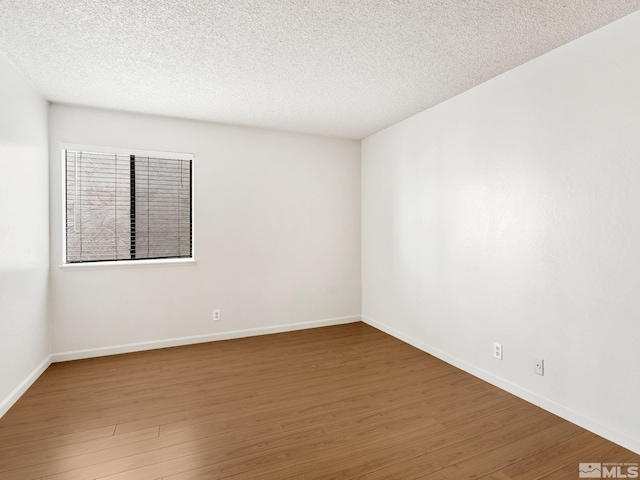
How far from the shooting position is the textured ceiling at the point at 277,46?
200 cm

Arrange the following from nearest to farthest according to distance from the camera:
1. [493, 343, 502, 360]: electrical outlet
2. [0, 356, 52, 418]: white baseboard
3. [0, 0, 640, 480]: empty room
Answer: [0, 0, 640, 480]: empty room
[0, 356, 52, 418]: white baseboard
[493, 343, 502, 360]: electrical outlet

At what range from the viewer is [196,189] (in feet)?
13.1

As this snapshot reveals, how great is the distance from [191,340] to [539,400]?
344 centimetres

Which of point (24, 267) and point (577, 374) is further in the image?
point (24, 267)

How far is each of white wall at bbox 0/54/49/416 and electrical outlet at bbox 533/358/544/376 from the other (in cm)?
388

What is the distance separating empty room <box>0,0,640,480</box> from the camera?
206cm

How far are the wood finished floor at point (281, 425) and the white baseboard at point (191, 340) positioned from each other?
110 millimetres

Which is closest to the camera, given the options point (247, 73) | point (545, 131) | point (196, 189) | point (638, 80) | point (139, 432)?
point (638, 80)

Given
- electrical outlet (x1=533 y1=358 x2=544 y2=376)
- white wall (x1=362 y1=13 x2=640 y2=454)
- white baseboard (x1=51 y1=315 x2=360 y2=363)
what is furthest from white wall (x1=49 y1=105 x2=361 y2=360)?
electrical outlet (x1=533 y1=358 x2=544 y2=376)

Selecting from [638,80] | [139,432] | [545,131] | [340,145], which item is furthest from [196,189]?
[638,80]

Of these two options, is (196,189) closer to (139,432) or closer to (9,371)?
(9,371)

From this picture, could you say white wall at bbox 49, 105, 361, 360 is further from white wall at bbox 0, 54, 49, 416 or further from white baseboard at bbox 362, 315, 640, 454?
white baseboard at bbox 362, 315, 640, 454

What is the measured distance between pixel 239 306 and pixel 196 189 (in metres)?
1.49

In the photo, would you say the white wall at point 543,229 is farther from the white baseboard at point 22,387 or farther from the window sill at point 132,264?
the white baseboard at point 22,387
